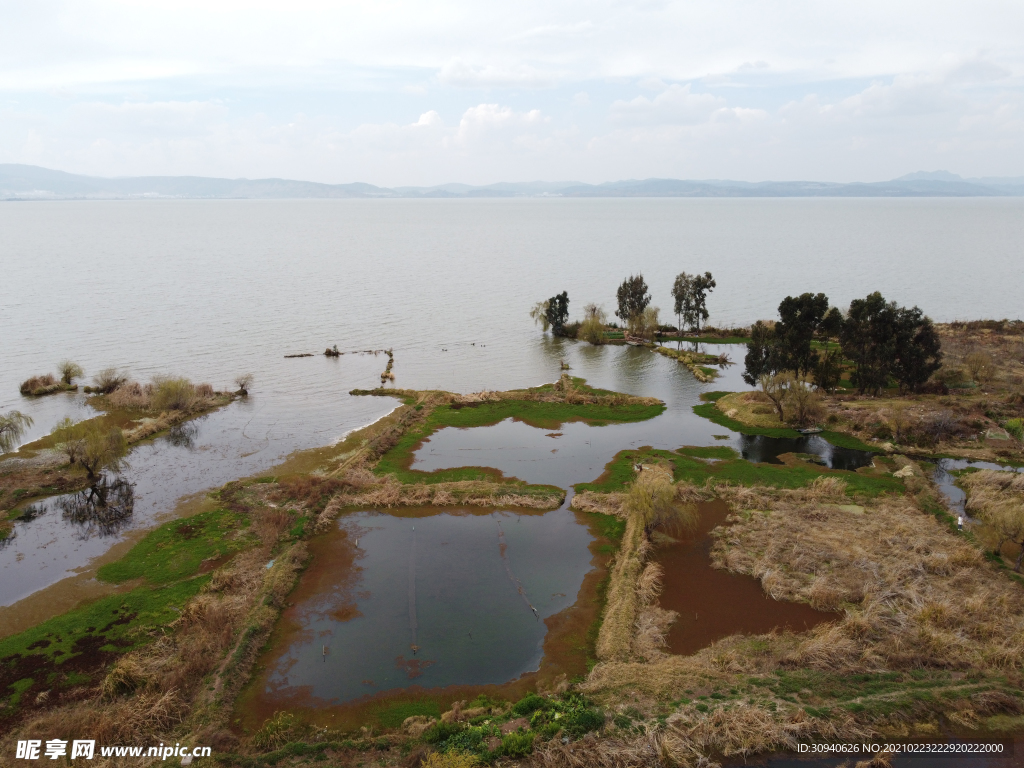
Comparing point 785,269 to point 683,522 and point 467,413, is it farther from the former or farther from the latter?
point 683,522

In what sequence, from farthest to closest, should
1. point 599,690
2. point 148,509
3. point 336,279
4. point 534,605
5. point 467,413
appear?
point 336,279, point 467,413, point 148,509, point 534,605, point 599,690

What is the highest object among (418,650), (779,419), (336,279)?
(336,279)

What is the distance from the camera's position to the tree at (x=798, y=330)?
5267 centimetres

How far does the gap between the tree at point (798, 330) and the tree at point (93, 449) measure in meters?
52.8

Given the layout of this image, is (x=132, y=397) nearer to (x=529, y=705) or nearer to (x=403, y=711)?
(x=403, y=711)

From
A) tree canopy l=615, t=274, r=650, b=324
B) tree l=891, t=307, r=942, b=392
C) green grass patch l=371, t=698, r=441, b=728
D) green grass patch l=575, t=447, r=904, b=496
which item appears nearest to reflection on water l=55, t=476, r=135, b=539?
green grass patch l=371, t=698, r=441, b=728

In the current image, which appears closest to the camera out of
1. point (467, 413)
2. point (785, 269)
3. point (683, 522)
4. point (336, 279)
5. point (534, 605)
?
point (534, 605)

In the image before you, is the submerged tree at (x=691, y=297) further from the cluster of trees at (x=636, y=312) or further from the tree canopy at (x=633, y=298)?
the tree canopy at (x=633, y=298)

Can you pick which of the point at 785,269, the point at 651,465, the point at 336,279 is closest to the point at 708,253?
the point at 785,269

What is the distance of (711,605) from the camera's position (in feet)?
83.7

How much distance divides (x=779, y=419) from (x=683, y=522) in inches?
808

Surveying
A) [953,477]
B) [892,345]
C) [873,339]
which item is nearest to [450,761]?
[953,477]

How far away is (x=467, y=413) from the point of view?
5125cm

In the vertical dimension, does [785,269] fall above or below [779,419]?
above
